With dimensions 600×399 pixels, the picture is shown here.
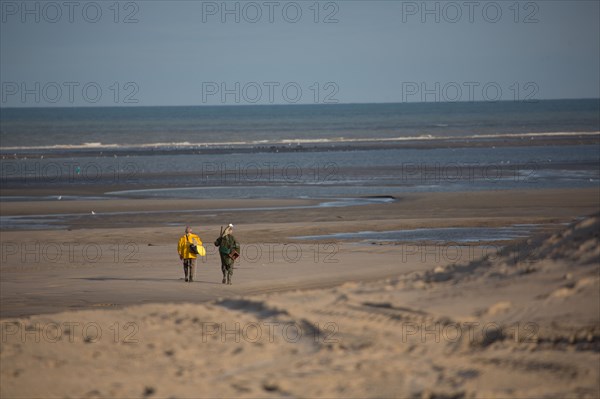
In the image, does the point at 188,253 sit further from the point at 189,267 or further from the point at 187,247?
the point at 189,267

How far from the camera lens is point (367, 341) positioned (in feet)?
32.3

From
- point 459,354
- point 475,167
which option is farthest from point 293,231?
point 475,167

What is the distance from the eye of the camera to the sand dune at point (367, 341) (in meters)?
8.62

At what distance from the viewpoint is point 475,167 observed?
46.0 meters

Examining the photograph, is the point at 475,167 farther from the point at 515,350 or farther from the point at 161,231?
the point at 515,350

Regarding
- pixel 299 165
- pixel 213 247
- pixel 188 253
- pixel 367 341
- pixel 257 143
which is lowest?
pixel 367 341

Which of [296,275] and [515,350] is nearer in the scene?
[515,350]

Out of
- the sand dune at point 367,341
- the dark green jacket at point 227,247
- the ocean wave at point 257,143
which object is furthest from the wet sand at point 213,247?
the ocean wave at point 257,143

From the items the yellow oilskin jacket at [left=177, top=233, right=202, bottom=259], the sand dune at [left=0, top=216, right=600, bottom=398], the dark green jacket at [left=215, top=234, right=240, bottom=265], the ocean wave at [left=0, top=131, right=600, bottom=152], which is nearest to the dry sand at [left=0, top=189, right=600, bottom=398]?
the sand dune at [left=0, top=216, right=600, bottom=398]

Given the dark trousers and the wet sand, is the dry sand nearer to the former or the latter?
the wet sand

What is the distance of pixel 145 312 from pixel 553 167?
37.3 m

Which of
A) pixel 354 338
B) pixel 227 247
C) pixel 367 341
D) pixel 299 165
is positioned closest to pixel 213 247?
pixel 227 247

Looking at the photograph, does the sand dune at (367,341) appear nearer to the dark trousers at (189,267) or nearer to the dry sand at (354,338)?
the dry sand at (354,338)

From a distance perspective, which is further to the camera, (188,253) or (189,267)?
(189,267)
